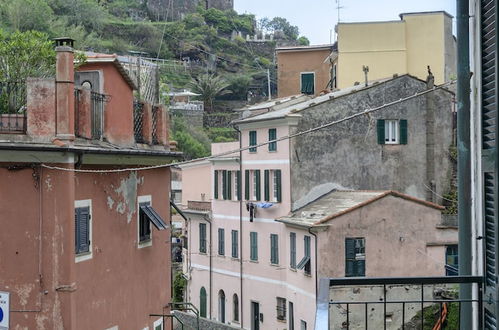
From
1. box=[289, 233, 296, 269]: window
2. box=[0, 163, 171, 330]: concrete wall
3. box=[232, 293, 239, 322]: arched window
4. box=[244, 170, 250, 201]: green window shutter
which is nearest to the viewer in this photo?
box=[0, 163, 171, 330]: concrete wall

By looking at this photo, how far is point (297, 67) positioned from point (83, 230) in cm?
3521

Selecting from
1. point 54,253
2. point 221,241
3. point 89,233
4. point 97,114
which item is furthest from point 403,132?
point 54,253

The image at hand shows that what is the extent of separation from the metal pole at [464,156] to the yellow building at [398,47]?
35.5 metres

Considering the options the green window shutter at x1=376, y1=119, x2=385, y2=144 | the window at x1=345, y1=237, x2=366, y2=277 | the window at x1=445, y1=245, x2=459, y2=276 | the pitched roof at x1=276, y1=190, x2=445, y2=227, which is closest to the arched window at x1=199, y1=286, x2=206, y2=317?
the pitched roof at x1=276, y1=190, x2=445, y2=227

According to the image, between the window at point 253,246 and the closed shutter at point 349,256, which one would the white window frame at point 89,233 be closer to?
the closed shutter at point 349,256

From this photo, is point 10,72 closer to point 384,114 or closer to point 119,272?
point 119,272

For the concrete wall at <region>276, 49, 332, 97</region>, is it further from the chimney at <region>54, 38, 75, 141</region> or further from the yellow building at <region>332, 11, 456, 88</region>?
the chimney at <region>54, 38, 75, 141</region>

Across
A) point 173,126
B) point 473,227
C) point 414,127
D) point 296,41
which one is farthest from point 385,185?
point 296,41

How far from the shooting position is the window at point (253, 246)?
38.5 metres

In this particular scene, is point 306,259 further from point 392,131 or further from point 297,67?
point 297,67

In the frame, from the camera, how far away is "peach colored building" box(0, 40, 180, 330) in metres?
13.5

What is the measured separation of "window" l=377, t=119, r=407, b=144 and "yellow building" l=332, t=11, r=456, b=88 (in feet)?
21.2

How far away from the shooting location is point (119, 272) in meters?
16.3

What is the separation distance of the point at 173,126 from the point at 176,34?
4092cm
